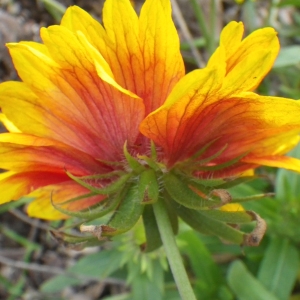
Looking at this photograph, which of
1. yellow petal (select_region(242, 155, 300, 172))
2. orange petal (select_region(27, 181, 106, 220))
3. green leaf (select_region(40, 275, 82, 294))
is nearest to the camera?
yellow petal (select_region(242, 155, 300, 172))

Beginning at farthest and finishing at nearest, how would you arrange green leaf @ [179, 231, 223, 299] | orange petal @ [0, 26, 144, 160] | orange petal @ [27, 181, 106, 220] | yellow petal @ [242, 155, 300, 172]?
green leaf @ [179, 231, 223, 299] < orange petal @ [27, 181, 106, 220] < yellow petal @ [242, 155, 300, 172] < orange petal @ [0, 26, 144, 160]

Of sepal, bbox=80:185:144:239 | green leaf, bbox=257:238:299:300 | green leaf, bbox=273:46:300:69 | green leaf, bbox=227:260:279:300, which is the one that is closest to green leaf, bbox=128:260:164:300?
green leaf, bbox=227:260:279:300

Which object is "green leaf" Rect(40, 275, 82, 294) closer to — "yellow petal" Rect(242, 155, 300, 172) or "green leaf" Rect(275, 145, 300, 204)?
"green leaf" Rect(275, 145, 300, 204)

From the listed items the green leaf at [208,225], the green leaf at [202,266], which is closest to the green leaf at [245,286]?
the green leaf at [202,266]

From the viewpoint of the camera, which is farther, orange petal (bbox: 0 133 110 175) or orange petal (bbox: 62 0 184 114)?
orange petal (bbox: 0 133 110 175)

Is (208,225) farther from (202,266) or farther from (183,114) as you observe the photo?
(202,266)

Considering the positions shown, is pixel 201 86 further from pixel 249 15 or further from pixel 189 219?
pixel 249 15

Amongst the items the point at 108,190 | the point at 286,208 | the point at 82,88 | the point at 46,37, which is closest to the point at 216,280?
the point at 286,208

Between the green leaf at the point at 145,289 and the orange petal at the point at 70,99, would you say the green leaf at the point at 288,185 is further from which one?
the orange petal at the point at 70,99
